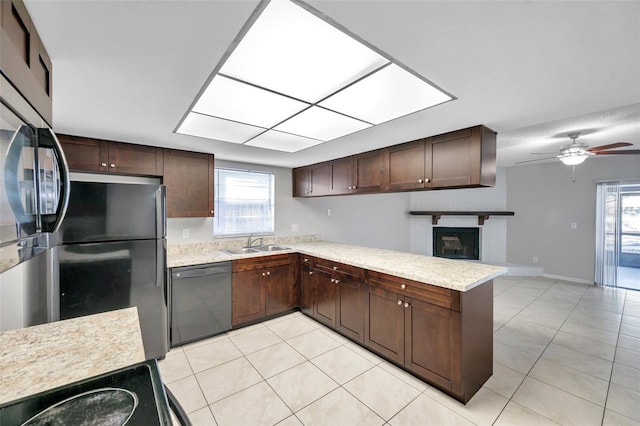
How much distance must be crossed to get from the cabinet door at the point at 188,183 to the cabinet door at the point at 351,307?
1.86 m

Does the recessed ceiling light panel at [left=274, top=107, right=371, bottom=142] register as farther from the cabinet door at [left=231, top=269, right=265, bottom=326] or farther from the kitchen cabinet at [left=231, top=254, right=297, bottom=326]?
the cabinet door at [left=231, top=269, right=265, bottom=326]

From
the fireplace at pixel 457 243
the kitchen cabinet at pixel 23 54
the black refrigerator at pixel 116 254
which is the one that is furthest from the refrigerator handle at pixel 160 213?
the fireplace at pixel 457 243

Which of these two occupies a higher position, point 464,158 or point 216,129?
point 216,129

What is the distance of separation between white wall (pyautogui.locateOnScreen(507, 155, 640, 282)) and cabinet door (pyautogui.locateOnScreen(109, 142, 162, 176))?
643cm

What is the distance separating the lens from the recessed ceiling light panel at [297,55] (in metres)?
1.02

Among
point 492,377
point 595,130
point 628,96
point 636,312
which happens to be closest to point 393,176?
point 628,96

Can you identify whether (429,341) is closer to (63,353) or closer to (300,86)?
(300,86)

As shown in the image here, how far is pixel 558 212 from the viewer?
16.9ft

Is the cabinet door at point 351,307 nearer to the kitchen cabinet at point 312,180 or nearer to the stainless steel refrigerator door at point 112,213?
the kitchen cabinet at point 312,180

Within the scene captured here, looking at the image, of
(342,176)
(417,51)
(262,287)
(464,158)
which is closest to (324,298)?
(262,287)

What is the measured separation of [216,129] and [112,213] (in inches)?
45.0

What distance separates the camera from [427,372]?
214cm

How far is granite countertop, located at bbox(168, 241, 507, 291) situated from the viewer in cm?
204

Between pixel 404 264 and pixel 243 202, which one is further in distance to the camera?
pixel 243 202
